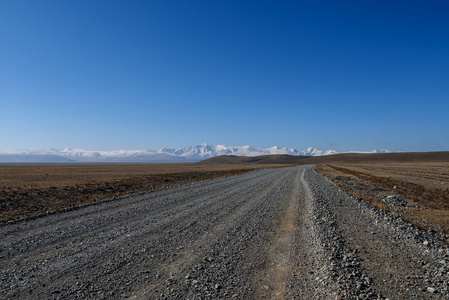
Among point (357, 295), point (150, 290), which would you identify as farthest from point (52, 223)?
point (357, 295)

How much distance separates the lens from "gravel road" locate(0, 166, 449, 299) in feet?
19.2

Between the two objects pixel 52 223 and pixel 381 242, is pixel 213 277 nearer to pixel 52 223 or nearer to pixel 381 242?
pixel 381 242

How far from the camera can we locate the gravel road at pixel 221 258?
5844mm

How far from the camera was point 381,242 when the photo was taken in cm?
915

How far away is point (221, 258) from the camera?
7.71m

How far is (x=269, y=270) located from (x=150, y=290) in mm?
2926

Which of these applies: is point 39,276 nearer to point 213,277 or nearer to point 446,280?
point 213,277

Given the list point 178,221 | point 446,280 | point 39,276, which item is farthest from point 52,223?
point 446,280

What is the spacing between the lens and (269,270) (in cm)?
695

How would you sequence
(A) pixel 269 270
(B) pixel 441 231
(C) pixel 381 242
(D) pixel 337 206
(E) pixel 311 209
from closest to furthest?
1. (A) pixel 269 270
2. (C) pixel 381 242
3. (B) pixel 441 231
4. (E) pixel 311 209
5. (D) pixel 337 206

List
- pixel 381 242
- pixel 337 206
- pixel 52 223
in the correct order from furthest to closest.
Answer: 1. pixel 337 206
2. pixel 52 223
3. pixel 381 242

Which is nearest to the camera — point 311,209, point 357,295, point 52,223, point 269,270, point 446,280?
point 357,295

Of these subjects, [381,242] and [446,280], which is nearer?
[446,280]

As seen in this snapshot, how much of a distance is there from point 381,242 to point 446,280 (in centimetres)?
303
